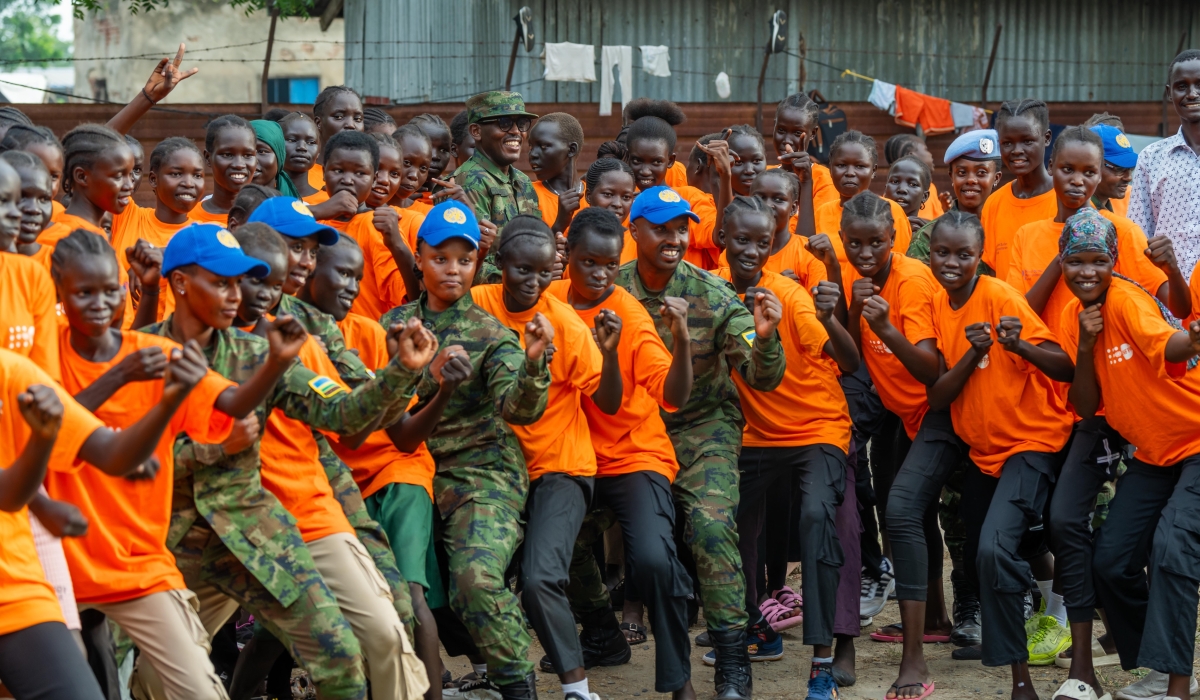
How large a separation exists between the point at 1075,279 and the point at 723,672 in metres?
2.20

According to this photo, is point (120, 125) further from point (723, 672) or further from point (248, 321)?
point (723, 672)

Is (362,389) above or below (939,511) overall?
above

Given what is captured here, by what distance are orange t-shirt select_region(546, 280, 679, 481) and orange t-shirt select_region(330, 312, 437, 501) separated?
0.81m

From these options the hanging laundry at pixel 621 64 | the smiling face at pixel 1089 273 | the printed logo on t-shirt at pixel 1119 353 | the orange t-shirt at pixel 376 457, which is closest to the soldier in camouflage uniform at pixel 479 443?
the orange t-shirt at pixel 376 457

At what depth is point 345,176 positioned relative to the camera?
615 centimetres

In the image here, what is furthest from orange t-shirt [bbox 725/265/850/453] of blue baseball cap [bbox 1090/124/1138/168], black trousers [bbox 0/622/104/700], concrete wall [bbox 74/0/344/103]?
concrete wall [bbox 74/0/344/103]

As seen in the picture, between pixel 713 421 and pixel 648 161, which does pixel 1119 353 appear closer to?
pixel 713 421

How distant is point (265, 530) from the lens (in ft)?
13.8

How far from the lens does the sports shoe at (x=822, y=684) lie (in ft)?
17.7

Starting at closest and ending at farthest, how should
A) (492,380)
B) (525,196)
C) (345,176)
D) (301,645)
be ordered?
1. (301,645)
2. (492,380)
3. (345,176)
4. (525,196)

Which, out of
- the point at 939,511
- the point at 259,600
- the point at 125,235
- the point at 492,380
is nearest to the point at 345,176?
the point at 125,235

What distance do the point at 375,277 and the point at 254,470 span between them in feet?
6.68

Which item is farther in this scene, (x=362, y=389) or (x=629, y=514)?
(x=629, y=514)

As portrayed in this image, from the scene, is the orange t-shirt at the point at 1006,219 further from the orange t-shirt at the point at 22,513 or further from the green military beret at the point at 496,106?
the orange t-shirt at the point at 22,513
